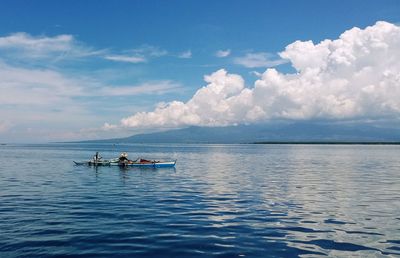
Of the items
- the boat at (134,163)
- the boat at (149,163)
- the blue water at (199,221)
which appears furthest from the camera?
the boat at (134,163)

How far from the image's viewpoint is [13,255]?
1986cm

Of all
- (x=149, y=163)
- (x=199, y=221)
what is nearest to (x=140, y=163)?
(x=149, y=163)

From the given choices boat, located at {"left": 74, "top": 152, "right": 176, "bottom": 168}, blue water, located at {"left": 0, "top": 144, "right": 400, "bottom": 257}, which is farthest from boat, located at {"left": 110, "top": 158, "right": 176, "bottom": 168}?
blue water, located at {"left": 0, "top": 144, "right": 400, "bottom": 257}

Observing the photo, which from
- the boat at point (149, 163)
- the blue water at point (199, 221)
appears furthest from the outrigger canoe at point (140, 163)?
the blue water at point (199, 221)

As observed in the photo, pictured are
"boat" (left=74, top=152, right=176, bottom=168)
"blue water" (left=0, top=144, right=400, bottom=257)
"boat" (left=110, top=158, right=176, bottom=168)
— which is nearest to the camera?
"blue water" (left=0, top=144, right=400, bottom=257)

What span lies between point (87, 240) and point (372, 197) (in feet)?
102

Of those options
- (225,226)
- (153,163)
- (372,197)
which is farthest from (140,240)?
(153,163)

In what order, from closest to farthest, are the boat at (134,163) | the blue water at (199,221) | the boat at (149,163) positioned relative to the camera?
the blue water at (199,221) → the boat at (149,163) → the boat at (134,163)

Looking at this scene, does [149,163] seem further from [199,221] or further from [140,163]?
[199,221]

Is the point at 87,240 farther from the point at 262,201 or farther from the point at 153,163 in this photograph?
the point at 153,163

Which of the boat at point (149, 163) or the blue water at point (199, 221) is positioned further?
the boat at point (149, 163)

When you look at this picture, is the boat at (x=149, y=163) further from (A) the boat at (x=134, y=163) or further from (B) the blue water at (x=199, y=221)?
(B) the blue water at (x=199, y=221)

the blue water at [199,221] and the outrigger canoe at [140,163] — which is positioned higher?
the outrigger canoe at [140,163]

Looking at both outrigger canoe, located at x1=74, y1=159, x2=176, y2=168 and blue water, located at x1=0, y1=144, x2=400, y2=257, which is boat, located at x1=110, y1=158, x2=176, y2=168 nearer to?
outrigger canoe, located at x1=74, y1=159, x2=176, y2=168
